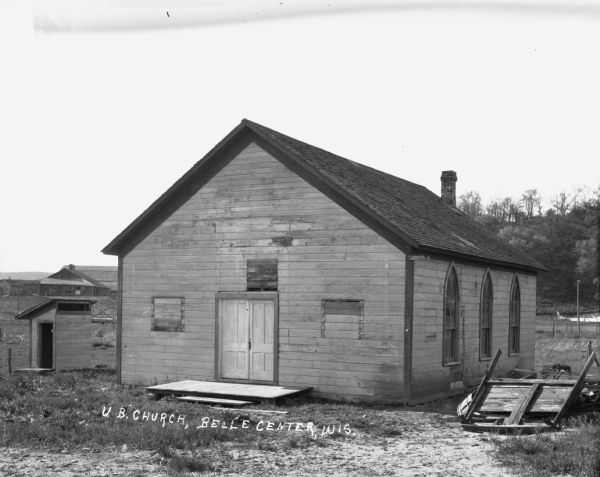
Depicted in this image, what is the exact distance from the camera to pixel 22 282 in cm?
9875

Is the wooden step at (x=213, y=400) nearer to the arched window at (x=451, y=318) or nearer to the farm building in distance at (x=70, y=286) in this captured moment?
the arched window at (x=451, y=318)

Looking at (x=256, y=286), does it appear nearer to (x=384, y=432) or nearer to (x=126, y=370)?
(x=126, y=370)

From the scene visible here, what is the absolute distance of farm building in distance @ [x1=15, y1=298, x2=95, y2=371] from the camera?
22422mm

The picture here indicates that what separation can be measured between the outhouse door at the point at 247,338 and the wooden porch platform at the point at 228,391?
0.50 m

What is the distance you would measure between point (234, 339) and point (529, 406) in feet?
24.7

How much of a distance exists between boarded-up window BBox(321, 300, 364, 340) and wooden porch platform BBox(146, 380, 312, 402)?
4.62 ft

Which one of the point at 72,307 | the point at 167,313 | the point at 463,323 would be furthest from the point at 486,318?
the point at 72,307

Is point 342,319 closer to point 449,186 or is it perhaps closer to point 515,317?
point 515,317

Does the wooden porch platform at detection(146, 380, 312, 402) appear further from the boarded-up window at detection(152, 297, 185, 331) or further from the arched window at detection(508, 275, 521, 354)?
the arched window at detection(508, 275, 521, 354)

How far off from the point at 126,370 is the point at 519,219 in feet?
331

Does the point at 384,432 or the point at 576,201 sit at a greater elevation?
the point at 576,201

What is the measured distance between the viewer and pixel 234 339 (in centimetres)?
1845

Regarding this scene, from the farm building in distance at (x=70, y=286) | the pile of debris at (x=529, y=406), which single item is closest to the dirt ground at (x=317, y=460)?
the pile of debris at (x=529, y=406)

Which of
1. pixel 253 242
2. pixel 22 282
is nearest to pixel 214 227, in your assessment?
pixel 253 242
